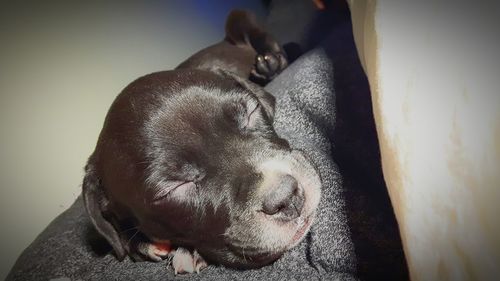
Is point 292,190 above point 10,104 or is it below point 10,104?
below

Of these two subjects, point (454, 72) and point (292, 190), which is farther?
point (292, 190)

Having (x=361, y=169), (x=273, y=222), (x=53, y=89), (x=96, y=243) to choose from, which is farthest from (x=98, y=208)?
(x=361, y=169)

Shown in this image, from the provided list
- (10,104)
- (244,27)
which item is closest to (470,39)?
(10,104)

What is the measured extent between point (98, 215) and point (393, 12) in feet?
5.20

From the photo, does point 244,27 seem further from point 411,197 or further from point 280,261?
point 411,197

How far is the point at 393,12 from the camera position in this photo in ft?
3.62

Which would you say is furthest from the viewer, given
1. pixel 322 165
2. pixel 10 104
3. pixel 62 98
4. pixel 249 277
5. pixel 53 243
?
pixel 62 98

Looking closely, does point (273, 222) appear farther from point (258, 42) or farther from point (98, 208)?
point (258, 42)

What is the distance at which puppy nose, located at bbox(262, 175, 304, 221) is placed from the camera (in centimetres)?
153

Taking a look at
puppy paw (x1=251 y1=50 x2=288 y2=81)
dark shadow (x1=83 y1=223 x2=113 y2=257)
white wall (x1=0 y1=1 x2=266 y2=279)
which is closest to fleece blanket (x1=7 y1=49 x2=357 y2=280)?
dark shadow (x1=83 y1=223 x2=113 y2=257)

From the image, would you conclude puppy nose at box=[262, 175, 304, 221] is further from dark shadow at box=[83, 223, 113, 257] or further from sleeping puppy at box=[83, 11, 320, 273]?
dark shadow at box=[83, 223, 113, 257]

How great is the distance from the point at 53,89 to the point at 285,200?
6.13 feet

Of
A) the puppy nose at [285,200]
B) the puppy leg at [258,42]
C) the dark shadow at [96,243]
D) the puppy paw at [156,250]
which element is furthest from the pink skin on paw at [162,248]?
the puppy leg at [258,42]

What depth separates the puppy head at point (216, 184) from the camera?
1.58 m
